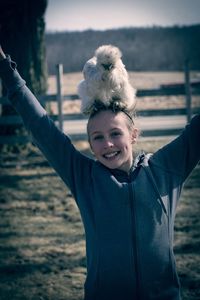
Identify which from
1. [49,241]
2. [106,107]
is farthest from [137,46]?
[106,107]

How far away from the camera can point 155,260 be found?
6.33 feet

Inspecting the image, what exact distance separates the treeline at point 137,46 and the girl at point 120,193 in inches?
1192

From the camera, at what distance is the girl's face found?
6.62 ft

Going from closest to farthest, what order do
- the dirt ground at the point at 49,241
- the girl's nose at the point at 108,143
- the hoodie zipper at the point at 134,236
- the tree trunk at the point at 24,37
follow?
1. the hoodie zipper at the point at 134,236
2. the girl's nose at the point at 108,143
3. the dirt ground at the point at 49,241
4. the tree trunk at the point at 24,37

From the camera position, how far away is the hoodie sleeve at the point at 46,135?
2.01m

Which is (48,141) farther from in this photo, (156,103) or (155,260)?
(156,103)

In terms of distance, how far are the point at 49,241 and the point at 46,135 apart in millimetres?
2710

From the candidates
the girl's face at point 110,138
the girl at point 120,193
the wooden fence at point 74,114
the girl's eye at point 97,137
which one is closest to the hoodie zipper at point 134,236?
the girl at point 120,193

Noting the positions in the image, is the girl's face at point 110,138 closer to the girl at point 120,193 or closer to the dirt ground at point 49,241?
the girl at point 120,193

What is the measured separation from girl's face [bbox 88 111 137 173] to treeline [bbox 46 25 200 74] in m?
30.3

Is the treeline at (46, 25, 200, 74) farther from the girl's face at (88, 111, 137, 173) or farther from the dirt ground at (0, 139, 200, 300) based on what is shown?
the girl's face at (88, 111, 137, 173)

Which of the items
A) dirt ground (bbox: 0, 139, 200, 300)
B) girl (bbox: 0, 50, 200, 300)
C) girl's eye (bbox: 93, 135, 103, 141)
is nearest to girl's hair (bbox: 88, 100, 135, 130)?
girl (bbox: 0, 50, 200, 300)

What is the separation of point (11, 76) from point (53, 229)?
307 centimetres

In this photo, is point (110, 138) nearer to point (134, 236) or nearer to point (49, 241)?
point (134, 236)
